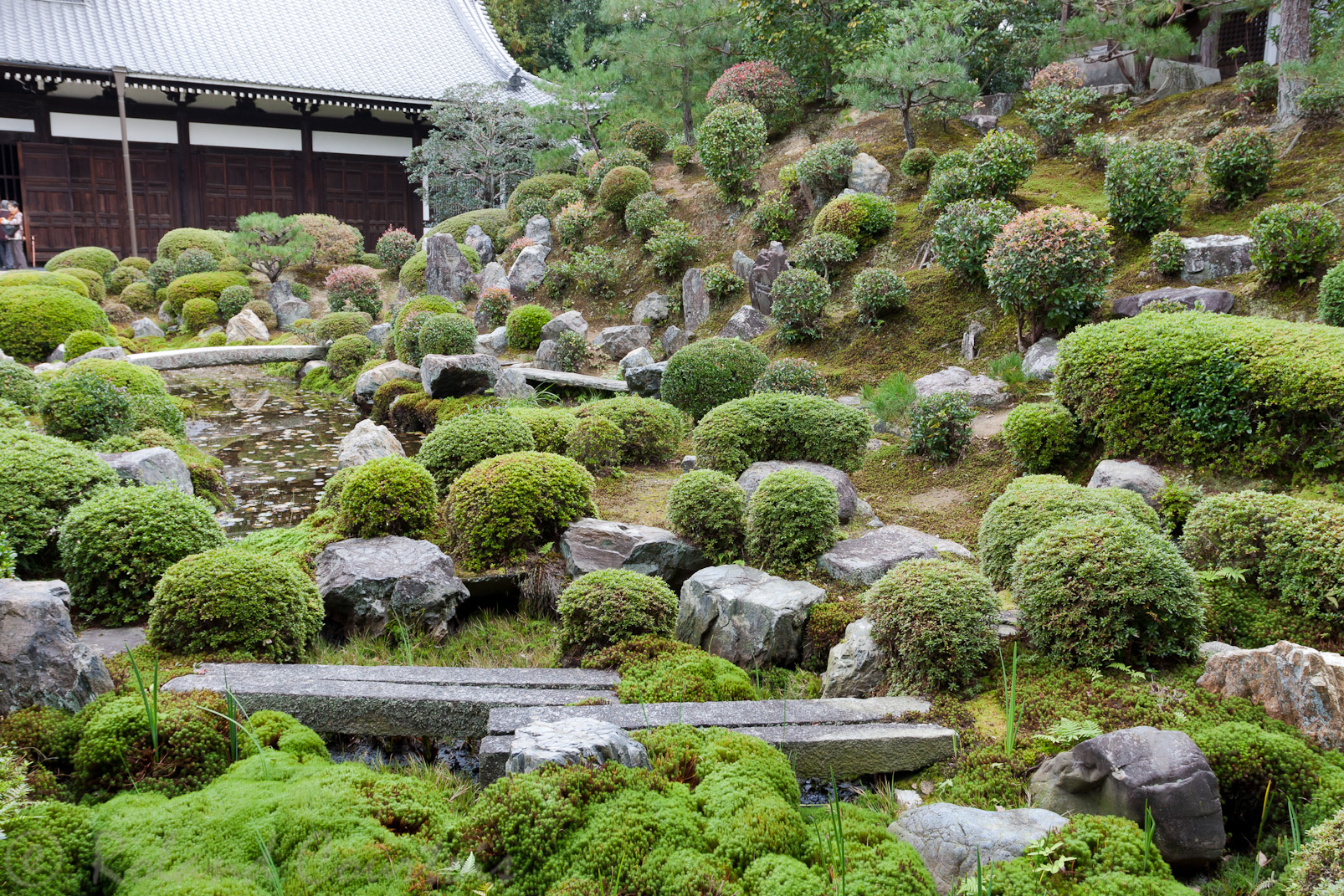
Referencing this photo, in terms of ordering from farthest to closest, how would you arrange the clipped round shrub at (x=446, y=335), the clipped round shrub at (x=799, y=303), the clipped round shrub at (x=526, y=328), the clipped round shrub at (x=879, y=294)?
the clipped round shrub at (x=526, y=328)
the clipped round shrub at (x=446, y=335)
the clipped round shrub at (x=799, y=303)
the clipped round shrub at (x=879, y=294)

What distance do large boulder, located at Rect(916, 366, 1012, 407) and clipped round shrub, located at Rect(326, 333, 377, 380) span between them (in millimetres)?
10561

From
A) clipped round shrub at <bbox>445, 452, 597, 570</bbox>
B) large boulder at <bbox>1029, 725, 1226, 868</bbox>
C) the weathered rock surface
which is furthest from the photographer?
clipped round shrub at <bbox>445, 452, 597, 570</bbox>

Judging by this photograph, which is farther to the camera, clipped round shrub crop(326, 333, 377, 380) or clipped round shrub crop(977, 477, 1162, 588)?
clipped round shrub crop(326, 333, 377, 380)

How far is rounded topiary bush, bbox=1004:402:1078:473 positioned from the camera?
7051mm

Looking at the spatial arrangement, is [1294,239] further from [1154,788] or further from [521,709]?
[521,709]

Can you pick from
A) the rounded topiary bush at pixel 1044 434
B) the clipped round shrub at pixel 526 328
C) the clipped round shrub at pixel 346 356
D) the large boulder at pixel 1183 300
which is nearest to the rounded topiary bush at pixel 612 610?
the rounded topiary bush at pixel 1044 434

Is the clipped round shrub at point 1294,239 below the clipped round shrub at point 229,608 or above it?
above

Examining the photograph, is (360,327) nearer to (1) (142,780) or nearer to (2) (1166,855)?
(1) (142,780)

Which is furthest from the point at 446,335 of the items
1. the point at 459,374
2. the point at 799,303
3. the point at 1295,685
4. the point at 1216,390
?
the point at 1295,685

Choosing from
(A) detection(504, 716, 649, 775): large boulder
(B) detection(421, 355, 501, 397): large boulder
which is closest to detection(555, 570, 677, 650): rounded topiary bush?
(A) detection(504, 716, 649, 775): large boulder

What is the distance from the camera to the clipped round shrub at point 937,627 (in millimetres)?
4500

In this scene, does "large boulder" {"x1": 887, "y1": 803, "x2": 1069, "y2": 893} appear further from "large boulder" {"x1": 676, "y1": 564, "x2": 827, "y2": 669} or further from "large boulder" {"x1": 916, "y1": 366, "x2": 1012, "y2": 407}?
"large boulder" {"x1": 916, "y1": 366, "x2": 1012, "y2": 407}

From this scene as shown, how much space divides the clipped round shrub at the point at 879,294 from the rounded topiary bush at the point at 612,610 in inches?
249

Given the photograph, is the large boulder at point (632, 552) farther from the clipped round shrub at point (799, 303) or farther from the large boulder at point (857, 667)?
the clipped round shrub at point (799, 303)
